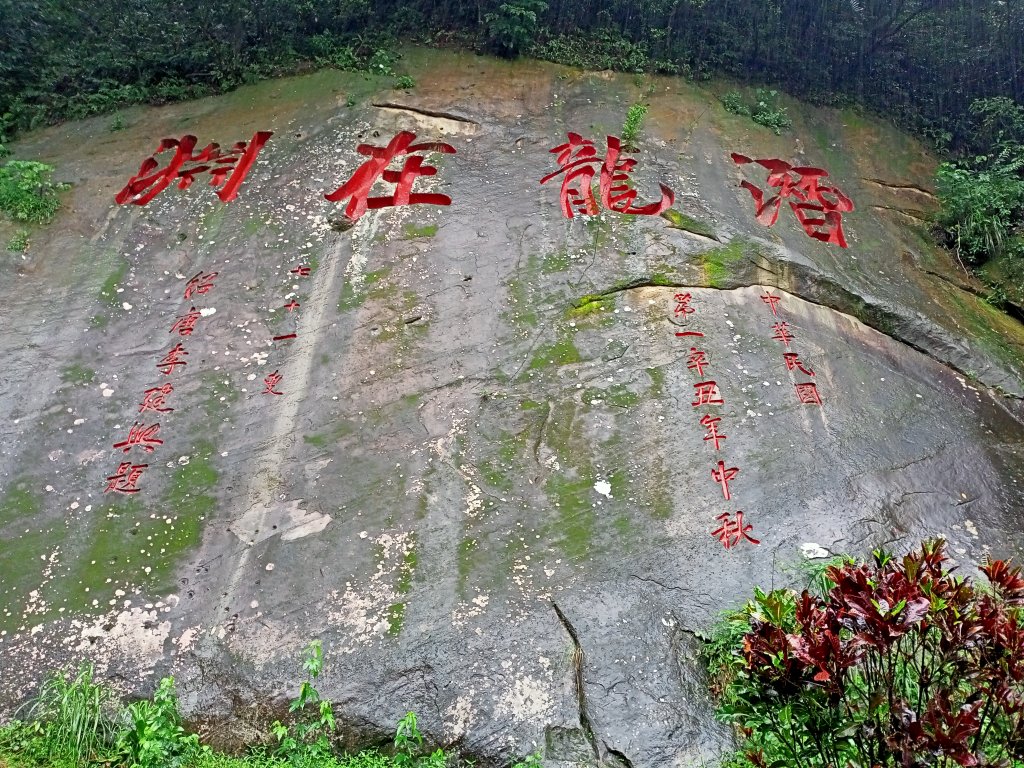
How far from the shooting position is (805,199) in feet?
21.2

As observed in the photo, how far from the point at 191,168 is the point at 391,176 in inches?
67.0

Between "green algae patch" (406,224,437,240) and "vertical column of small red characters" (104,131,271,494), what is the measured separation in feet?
4.61

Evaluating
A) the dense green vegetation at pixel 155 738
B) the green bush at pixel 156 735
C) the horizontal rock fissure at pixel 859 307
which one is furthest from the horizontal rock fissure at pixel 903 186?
the green bush at pixel 156 735

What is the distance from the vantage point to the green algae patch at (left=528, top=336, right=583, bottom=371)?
4.82m

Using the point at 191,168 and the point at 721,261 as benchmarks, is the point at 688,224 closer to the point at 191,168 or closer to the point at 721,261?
the point at 721,261

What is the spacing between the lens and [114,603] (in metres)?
3.88

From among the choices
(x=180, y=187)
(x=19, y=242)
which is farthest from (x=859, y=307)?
(x=19, y=242)

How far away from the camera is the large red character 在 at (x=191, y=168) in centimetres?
602

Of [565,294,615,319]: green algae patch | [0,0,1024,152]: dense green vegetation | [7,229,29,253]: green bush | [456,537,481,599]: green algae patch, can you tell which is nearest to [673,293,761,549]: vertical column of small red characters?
[565,294,615,319]: green algae patch

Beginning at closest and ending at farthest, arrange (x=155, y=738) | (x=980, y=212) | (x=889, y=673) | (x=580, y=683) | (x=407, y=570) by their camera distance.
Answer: (x=889, y=673) < (x=155, y=738) < (x=580, y=683) < (x=407, y=570) < (x=980, y=212)

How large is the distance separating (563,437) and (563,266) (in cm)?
146

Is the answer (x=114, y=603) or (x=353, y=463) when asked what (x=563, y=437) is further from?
(x=114, y=603)

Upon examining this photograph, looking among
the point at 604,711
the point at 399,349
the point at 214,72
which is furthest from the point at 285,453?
the point at 214,72

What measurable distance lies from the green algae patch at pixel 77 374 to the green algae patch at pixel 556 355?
2.81m
